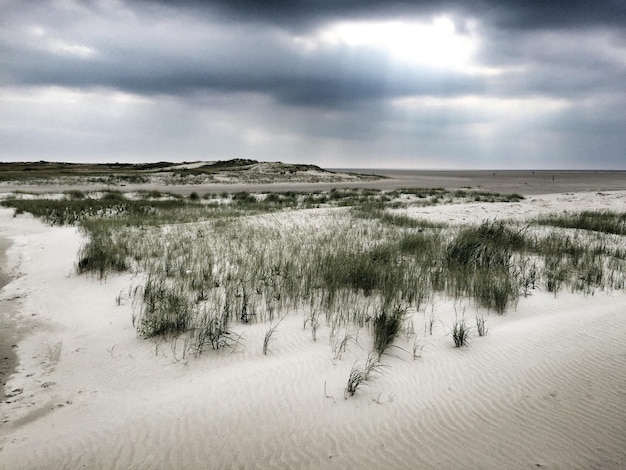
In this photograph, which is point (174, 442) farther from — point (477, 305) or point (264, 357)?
point (477, 305)

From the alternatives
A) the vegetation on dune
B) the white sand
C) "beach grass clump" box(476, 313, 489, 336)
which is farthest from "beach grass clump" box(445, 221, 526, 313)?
"beach grass clump" box(476, 313, 489, 336)

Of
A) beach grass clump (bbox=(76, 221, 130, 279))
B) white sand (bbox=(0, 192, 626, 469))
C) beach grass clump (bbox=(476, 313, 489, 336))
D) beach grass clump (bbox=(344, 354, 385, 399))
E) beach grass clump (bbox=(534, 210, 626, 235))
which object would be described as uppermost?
beach grass clump (bbox=(534, 210, 626, 235))

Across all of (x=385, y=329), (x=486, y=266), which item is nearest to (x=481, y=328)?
(x=385, y=329)

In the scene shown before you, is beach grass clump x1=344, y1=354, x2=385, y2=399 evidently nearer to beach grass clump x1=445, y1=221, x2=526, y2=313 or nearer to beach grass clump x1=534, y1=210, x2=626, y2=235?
beach grass clump x1=445, y1=221, x2=526, y2=313

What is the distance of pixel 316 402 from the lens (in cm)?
280

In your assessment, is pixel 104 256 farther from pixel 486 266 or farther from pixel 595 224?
pixel 595 224

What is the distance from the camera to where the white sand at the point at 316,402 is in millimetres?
2320

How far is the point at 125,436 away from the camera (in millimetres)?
2465

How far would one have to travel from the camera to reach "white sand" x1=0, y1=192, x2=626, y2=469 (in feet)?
7.61

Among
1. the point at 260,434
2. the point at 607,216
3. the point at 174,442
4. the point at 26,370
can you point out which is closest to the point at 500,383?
the point at 260,434

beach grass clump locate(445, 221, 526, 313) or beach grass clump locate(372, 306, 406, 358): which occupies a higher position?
beach grass clump locate(445, 221, 526, 313)

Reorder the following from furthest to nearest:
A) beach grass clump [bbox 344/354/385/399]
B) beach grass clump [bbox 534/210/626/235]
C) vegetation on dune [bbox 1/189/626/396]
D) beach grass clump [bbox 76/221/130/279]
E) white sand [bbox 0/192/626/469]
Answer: beach grass clump [bbox 534/210/626/235], beach grass clump [bbox 76/221/130/279], vegetation on dune [bbox 1/189/626/396], beach grass clump [bbox 344/354/385/399], white sand [bbox 0/192/626/469]

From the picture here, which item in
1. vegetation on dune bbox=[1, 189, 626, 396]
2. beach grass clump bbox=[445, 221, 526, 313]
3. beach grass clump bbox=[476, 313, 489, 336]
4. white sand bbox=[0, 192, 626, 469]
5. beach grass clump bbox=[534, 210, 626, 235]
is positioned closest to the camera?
white sand bbox=[0, 192, 626, 469]

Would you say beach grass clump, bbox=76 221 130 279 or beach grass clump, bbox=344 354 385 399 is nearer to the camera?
beach grass clump, bbox=344 354 385 399
